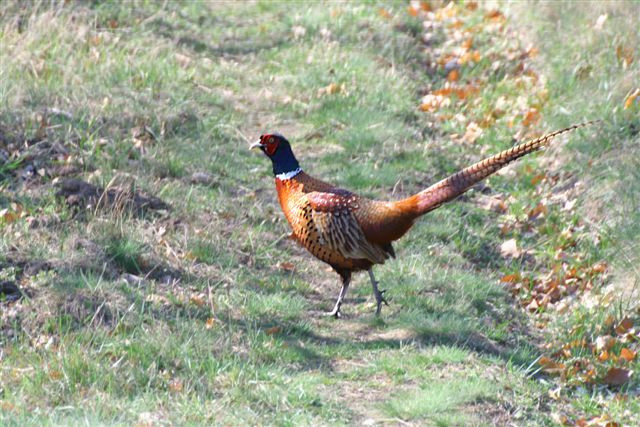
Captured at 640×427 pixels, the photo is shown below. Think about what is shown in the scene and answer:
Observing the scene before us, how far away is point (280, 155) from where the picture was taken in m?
6.98

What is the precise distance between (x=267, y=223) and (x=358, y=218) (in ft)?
4.84

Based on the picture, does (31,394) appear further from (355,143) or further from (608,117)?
(608,117)

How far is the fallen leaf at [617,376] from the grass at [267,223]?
0.07 metres

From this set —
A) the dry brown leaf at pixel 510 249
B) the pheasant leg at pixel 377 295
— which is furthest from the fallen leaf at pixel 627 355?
the dry brown leaf at pixel 510 249

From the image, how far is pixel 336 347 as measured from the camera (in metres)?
6.25

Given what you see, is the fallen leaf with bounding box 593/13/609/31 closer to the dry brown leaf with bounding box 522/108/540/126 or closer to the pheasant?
the dry brown leaf with bounding box 522/108/540/126

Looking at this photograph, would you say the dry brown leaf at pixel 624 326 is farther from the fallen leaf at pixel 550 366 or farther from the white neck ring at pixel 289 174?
the white neck ring at pixel 289 174

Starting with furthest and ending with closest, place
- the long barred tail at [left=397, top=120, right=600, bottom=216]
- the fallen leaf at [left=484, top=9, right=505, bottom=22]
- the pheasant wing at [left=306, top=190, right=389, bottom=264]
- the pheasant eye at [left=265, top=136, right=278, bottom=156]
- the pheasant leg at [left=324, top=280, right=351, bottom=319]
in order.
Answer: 1. the fallen leaf at [left=484, top=9, right=505, bottom=22]
2. the pheasant eye at [left=265, top=136, right=278, bottom=156]
3. the pheasant leg at [left=324, top=280, right=351, bottom=319]
4. the pheasant wing at [left=306, top=190, right=389, bottom=264]
5. the long barred tail at [left=397, top=120, right=600, bottom=216]

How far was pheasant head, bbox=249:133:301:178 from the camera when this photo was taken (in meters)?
6.95

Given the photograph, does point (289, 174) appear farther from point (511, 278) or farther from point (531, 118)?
point (531, 118)

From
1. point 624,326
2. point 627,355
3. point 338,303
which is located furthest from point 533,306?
point 338,303

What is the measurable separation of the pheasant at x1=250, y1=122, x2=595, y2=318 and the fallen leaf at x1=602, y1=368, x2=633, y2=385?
138 centimetres

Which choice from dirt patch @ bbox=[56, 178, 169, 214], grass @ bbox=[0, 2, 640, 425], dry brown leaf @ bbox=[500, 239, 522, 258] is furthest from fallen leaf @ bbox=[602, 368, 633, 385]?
dirt patch @ bbox=[56, 178, 169, 214]

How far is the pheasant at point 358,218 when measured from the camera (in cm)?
643
